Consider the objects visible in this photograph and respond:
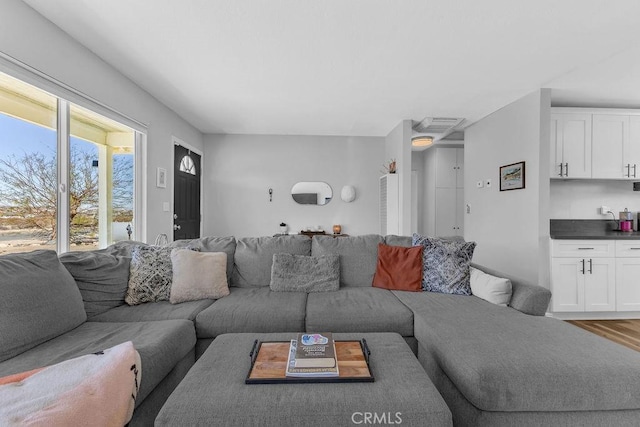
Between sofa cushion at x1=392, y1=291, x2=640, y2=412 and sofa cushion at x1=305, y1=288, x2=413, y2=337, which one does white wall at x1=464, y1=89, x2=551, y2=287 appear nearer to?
sofa cushion at x1=392, y1=291, x2=640, y2=412

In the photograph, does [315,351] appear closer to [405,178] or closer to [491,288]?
[491,288]

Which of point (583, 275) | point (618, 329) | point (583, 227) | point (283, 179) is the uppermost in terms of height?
point (283, 179)

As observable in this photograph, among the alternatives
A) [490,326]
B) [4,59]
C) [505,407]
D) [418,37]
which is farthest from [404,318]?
[4,59]

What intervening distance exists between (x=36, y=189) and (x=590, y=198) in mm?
5689

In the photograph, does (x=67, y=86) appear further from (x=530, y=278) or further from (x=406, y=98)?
(x=530, y=278)

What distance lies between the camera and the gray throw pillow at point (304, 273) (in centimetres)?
227

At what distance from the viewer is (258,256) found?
243cm

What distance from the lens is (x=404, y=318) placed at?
6.00 ft

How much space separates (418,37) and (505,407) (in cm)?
239

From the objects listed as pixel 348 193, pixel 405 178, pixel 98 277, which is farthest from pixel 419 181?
pixel 98 277

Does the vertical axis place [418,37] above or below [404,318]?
above

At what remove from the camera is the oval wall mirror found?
16.9 ft

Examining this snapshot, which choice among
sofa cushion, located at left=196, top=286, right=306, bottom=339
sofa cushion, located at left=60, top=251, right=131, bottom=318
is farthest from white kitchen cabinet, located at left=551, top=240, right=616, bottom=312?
sofa cushion, located at left=60, top=251, right=131, bottom=318

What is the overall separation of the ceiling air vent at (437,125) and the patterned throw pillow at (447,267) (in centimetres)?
240
